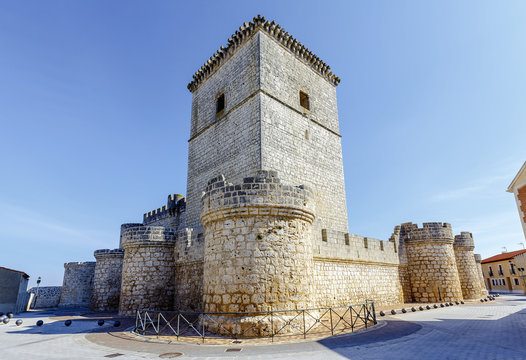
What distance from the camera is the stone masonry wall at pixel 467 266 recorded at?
19281 millimetres

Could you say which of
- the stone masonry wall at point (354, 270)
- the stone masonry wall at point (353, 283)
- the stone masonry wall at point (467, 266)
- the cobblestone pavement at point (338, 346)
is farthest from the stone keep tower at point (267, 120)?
the stone masonry wall at point (467, 266)

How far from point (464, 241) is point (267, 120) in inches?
627

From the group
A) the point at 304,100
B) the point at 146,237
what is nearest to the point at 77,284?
the point at 146,237

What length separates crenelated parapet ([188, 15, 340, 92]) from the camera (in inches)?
678

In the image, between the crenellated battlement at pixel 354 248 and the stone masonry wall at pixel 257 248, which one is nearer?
the stone masonry wall at pixel 257 248

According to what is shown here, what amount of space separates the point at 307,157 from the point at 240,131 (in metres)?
4.04

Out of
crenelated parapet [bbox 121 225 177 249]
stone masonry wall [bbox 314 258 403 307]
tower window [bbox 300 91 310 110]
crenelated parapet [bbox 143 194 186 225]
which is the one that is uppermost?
tower window [bbox 300 91 310 110]

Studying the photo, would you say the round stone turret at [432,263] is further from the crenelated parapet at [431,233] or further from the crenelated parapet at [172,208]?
the crenelated parapet at [172,208]

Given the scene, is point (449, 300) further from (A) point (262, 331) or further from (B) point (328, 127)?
(A) point (262, 331)

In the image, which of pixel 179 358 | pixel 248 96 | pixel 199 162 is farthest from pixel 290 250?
pixel 199 162

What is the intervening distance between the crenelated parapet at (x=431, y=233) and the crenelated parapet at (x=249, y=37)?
36.8 ft

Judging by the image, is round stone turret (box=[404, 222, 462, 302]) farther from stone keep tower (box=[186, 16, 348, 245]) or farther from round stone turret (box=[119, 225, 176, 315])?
round stone turret (box=[119, 225, 176, 315])

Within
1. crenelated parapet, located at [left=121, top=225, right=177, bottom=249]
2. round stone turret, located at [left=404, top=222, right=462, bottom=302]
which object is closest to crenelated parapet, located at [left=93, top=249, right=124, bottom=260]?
crenelated parapet, located at [left=121, top=225, right=177, bottom=249]

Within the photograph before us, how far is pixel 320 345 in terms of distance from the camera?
6.68 metres
